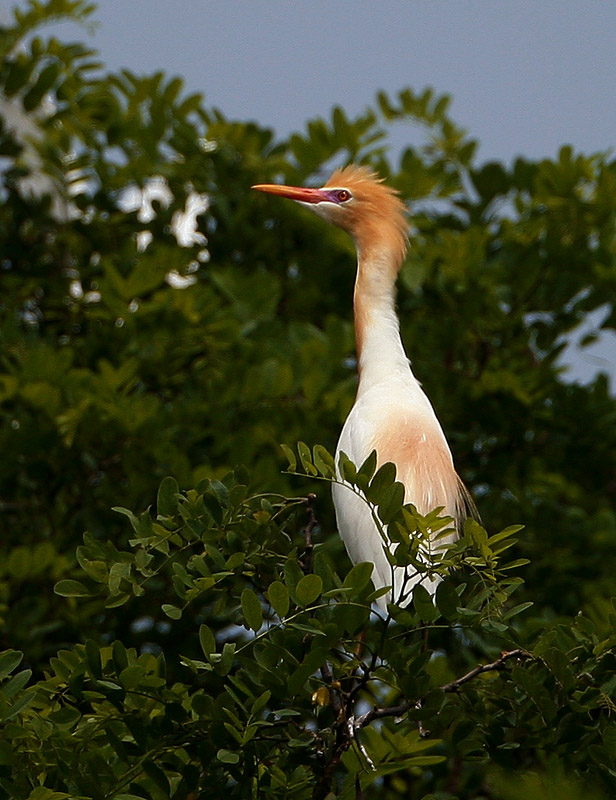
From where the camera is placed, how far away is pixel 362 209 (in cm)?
313

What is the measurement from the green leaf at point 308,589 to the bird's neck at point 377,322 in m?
1.16

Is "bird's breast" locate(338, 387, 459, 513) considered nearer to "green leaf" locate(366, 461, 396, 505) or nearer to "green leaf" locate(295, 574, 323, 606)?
"green leaf" locate(366, 461, 396, 505)

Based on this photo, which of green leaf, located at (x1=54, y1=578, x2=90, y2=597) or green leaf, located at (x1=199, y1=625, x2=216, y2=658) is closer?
green leaf, located at (x1=199, y1=625, x2=216, y2=658)

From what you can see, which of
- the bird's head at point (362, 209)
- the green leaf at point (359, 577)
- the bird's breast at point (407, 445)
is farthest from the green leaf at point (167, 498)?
the bird's head at point (362, 209)

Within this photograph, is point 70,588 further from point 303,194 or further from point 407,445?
point 303,194

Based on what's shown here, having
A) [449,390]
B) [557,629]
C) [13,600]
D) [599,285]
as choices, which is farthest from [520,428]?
[557,629]

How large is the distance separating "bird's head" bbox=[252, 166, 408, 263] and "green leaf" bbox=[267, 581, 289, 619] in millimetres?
1506

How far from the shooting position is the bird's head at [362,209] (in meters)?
3.09

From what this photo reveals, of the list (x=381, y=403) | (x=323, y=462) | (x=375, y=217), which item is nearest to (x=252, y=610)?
(x=323, y=462)

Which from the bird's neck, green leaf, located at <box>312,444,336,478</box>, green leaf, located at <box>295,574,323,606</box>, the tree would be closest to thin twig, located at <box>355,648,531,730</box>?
the tree

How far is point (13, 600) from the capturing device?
3.24 metres

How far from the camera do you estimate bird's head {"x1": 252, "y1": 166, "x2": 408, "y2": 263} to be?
3.09 m

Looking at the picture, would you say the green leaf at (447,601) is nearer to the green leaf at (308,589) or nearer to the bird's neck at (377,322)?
the green leaf at (308,589)

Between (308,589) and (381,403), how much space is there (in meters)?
1.02
